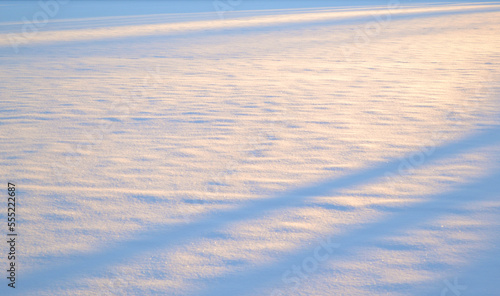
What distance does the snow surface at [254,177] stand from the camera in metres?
2.34

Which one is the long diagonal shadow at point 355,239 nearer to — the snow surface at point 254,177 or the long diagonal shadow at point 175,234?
the snow surface at point 254,177

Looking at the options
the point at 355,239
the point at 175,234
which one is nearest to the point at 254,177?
the point at 175,234

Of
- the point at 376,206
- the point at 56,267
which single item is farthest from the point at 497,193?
the point at 56,267

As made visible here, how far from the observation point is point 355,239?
8.55 ft

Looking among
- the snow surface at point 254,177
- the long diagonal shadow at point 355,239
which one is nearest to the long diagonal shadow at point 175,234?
the snow surface at point 254,177

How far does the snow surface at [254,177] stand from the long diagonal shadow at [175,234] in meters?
0.01

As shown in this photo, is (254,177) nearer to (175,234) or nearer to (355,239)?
(175,234)

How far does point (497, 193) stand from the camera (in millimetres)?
3160

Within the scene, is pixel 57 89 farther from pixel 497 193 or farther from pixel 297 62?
pixel 497 193

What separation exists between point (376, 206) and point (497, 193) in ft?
2.88

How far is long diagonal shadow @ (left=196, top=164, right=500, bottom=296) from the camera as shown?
2221 mm

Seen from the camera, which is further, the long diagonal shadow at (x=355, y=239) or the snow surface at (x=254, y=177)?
the snow surface at (x=254, y=177)

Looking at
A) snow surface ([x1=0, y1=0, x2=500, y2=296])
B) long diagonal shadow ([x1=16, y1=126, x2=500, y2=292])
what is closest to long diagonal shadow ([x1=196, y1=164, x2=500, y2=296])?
snow surface ([x1=0, y1=0, x2=500, y2=296])

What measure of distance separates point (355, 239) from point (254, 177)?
105 centimetres
